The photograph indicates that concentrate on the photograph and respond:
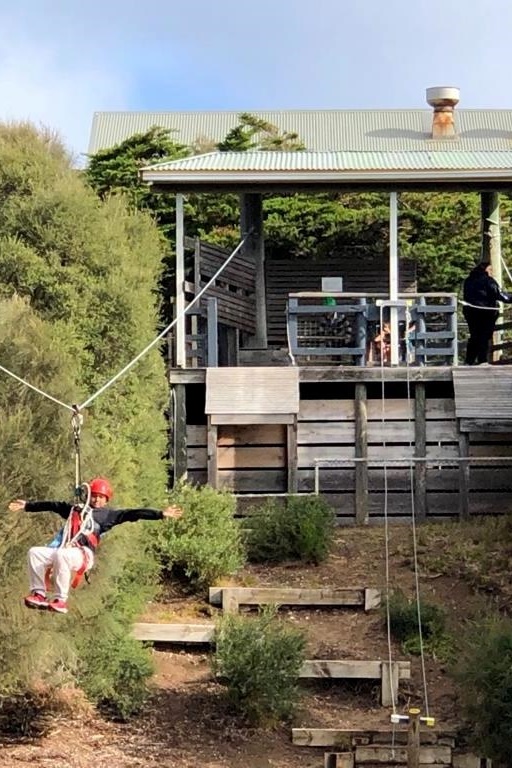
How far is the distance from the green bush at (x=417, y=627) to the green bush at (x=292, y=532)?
1.70 meters

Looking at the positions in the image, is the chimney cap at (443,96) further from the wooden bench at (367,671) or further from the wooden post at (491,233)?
the wooden bench at (367,671)

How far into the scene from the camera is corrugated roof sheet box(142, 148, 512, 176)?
17.5 m

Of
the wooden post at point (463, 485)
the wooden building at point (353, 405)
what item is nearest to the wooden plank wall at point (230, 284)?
the wooden building at point (353, 405)

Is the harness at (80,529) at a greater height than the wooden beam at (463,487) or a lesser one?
greater

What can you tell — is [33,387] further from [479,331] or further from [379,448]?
[479,331]

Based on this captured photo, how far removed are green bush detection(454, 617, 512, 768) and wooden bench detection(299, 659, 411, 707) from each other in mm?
1525

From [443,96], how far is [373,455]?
8.48 metres

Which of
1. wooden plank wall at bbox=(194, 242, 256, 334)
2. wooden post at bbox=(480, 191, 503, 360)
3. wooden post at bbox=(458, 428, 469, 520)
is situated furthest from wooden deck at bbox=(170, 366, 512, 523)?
wooden post at bbox=(480, 191, 503, 360)

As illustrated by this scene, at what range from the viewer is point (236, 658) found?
41.4 ft

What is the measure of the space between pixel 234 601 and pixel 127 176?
11645mm

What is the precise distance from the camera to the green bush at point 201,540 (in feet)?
48.8

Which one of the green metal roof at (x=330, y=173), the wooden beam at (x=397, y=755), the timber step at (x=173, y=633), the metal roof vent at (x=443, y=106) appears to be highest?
the metal roof vent at (x=443, y=106)

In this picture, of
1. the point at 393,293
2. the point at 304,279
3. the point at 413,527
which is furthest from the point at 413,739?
the point at 304,279

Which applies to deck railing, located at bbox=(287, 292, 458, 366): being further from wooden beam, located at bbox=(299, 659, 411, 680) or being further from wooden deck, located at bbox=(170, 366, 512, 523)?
wooden beam, located at bbox=(299, 659, 411, 680)
